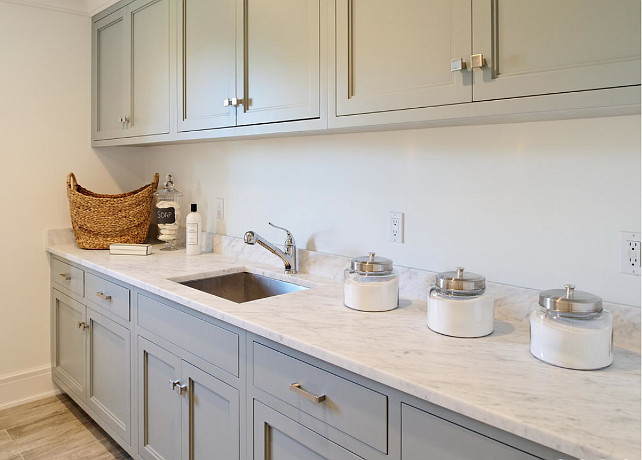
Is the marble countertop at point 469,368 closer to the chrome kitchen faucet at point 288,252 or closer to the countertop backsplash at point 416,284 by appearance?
the countertop backsplash at point 416,284

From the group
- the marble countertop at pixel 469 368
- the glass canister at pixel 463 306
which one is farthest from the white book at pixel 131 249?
the glass canister at pixel 463 306

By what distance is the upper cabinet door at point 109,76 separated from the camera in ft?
8.88

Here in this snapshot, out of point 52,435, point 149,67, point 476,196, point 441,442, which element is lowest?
point 52,435

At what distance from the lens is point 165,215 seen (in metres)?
2.66

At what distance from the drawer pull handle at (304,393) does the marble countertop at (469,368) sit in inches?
4.2

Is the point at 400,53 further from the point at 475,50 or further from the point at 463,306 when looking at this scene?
the point at 463,306

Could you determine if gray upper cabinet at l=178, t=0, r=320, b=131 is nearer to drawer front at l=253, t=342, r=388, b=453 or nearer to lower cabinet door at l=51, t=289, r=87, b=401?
drawer front at l=253, t=342, r=388, b=453

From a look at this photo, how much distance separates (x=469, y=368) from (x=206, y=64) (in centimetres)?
167

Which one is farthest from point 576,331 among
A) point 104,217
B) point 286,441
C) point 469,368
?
point 104,217

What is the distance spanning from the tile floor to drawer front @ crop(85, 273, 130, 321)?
0.70m

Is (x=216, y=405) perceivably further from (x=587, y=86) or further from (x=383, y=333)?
(x=587, y=86)

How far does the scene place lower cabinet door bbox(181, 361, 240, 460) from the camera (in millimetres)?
1540

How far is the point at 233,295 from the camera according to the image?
2.22m

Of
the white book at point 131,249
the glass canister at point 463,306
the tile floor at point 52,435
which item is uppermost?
the white book at point 131,249
